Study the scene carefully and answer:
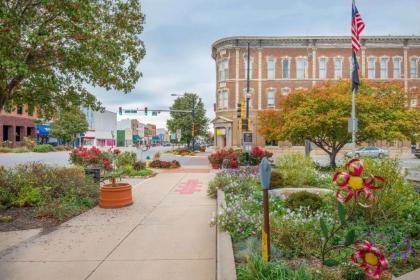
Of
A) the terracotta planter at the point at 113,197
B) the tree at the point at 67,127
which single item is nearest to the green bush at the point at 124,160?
the terracotta planter at the point at 113,197

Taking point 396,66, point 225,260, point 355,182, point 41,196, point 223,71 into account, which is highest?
point 396,66

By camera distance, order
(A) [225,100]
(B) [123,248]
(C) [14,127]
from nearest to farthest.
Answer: (B) [123,248]
(A) [225,100]
(C) [14,127]

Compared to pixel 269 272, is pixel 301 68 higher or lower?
higher

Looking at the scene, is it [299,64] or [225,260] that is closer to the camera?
[225,260]

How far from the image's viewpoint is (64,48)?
7551 millimetres

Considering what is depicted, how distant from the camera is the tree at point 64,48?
666 cm

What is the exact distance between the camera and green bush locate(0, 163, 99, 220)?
7.54 m

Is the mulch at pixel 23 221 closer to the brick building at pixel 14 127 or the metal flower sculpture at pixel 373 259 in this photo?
the metal flower sculpture at pixel 373 259

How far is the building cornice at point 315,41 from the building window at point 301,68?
80.6 inches

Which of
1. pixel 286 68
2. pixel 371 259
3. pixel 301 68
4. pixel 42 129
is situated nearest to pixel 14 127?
pixel 42 129

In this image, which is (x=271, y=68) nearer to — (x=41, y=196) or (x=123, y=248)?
(x=41, y=196)

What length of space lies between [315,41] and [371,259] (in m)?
43.6

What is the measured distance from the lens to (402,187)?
5.77 metres

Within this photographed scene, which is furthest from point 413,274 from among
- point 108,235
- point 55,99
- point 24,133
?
point 24,133
